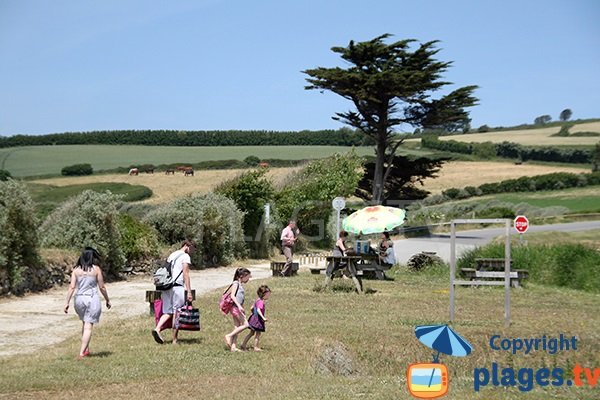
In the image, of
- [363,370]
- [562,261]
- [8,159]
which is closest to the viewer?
[363,370]

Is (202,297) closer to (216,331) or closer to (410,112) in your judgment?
(216,331)

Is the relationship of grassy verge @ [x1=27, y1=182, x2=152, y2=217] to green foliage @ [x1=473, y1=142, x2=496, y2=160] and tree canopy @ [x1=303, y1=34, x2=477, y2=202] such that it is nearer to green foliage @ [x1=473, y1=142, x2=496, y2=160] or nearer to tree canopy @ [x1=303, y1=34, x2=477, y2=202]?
tree canopy @ [x1=303, y1=34, x2=477, y2=202]

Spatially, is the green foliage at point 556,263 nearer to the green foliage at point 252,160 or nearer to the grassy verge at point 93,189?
the grassy verge at point 93,189

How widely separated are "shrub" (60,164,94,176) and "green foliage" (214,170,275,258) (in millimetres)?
33530

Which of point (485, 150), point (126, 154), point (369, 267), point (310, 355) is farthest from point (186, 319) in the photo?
point (485, 150)

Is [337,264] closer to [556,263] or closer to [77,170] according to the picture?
[556,263]

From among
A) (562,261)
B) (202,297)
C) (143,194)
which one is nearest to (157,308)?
(202,297)

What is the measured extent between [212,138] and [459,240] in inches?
2017

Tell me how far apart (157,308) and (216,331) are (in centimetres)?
138

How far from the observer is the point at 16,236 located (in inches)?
757

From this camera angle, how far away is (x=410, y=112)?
1994 inches

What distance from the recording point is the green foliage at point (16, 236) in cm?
1884

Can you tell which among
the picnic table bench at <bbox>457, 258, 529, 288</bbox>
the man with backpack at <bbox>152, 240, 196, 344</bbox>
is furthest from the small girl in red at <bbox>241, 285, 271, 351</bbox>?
the picnic table bench at <bbox>457, 258, 529, 288</bbox>

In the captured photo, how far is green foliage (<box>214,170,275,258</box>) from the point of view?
3441 cm
